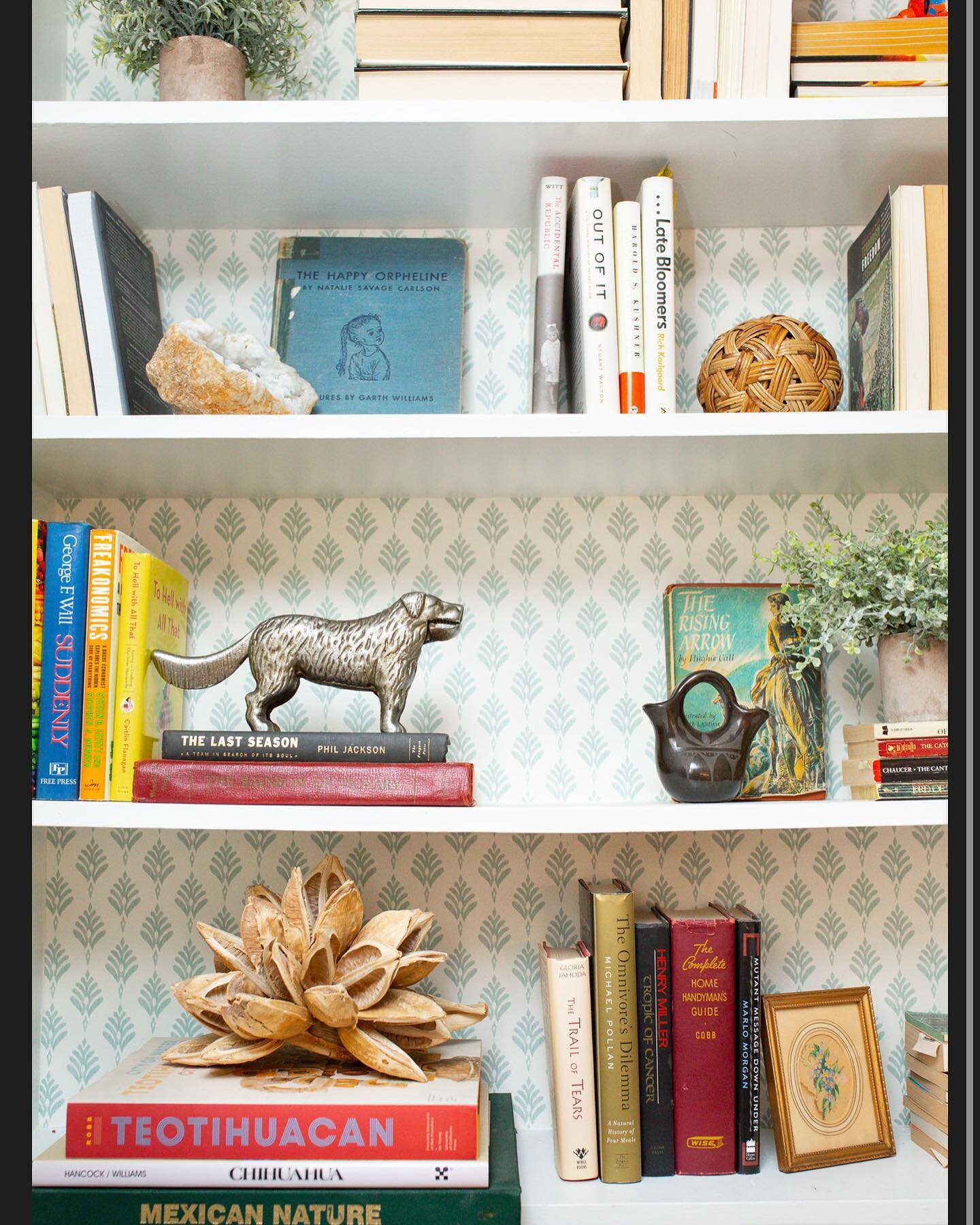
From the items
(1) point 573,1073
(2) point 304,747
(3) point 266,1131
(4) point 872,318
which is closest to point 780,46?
(4) point 872,318

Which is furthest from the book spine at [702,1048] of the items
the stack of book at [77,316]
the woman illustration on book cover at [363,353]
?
the stack of book at [77,316]

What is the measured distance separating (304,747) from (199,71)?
2.45ft

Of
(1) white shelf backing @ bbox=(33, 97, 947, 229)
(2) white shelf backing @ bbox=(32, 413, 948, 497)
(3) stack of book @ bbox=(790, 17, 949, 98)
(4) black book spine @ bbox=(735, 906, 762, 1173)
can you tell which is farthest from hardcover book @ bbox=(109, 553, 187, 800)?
(3) stack of book @ bbox=(790, 17, 949, 98)

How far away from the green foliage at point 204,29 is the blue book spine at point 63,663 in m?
0.56

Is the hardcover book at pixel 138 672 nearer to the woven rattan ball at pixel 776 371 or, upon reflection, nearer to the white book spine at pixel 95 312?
the white book spine at pixel 95 312

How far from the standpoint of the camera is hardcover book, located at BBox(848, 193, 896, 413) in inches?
40.9

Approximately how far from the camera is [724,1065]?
3.34 ft

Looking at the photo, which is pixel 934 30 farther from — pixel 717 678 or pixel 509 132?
pixel 717 678

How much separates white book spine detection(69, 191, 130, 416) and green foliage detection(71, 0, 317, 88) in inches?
8.2

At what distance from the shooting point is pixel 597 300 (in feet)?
3.37

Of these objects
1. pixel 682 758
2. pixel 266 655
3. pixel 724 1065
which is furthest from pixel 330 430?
pixel 724 1065

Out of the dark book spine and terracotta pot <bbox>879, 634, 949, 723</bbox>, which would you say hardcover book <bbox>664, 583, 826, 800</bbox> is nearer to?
terracotta pot <bbox>879, 634, 949, 723</bbox>

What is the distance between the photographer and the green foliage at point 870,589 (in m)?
0.99

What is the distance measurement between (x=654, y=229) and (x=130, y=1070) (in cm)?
102
